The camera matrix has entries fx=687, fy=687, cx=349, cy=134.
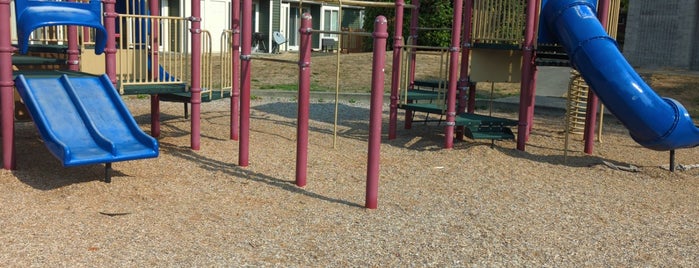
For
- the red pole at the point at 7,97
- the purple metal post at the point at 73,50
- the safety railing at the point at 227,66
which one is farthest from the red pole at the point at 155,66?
the red pole at the point at 7,97

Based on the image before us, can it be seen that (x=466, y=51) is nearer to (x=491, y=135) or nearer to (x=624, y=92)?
(x=491, y=135)

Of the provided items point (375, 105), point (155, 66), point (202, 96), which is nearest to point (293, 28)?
point (155, 66)

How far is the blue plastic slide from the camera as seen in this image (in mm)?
6211

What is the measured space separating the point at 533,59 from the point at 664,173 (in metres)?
2.25

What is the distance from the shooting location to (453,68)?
890cm

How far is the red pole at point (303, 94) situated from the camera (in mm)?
6531

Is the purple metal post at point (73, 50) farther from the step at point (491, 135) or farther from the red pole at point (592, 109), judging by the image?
the red pole at point (592, 109)

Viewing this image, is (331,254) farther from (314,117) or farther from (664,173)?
(314,117)

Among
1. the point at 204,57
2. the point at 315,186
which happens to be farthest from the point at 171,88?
the point at 315,186

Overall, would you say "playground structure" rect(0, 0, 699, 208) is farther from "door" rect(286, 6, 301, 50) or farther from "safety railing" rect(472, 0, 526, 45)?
"door" rect(286, 6, 301, 50)

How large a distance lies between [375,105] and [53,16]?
3485mm

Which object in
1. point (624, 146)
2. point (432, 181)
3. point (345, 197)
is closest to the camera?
point (345, 197)

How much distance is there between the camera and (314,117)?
1212cm

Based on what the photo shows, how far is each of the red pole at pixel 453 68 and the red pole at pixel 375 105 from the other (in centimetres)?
313
